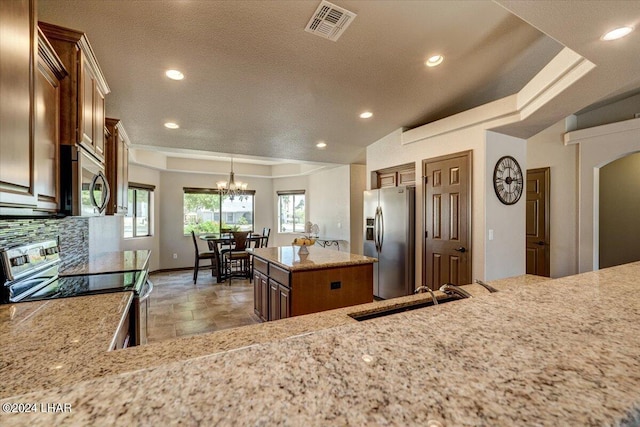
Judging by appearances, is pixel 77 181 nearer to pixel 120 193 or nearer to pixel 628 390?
pixel 120 193

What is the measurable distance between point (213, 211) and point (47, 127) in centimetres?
674

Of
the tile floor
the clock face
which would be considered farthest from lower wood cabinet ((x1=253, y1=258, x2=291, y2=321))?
the clock face

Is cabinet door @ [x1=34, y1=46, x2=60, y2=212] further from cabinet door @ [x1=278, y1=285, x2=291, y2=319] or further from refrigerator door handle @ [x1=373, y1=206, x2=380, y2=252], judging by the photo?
refrigerator door handle @ [x1=373, y1=206, x2=380, y2=252]

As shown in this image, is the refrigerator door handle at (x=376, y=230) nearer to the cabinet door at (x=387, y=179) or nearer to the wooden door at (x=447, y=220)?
the cabinet door at (x=387, y=179)

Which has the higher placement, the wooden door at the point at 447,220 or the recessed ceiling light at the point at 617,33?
the recessed ceiling light at the point at 617,33

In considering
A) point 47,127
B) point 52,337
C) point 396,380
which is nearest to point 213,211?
point 47,127

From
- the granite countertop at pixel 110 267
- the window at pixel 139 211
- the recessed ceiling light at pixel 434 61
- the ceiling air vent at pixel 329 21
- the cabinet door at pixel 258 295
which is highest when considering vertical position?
the recessed ceiling light at pixel 434 61

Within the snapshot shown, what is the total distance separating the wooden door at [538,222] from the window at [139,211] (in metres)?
7.66

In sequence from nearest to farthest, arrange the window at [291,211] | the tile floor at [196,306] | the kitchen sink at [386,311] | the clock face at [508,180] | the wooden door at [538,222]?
the kitchen sink at [386,311]
the clock face at [508,180]
the tile floor at [196,306]
the wooden door at [538,222]
the window at [291,211]

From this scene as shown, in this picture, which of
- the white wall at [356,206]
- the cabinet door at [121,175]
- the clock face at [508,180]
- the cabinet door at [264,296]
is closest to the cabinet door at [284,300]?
the cabinet door at [264,296]

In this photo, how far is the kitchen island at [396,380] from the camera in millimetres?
429

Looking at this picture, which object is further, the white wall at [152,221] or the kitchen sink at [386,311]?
the white wall at [152,221]

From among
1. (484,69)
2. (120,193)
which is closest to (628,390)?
(484,69)

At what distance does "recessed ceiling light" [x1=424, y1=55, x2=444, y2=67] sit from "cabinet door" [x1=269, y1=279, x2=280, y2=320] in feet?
8.62
